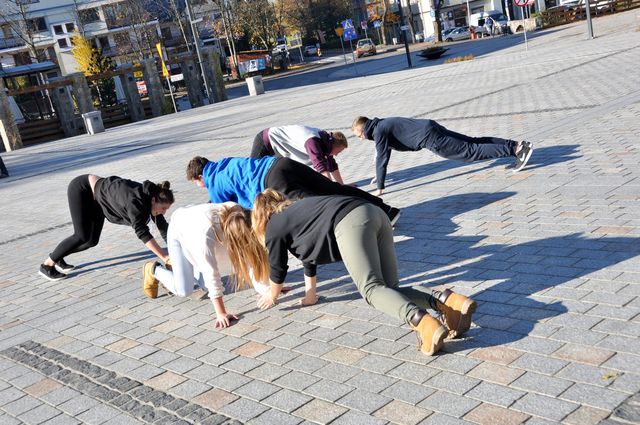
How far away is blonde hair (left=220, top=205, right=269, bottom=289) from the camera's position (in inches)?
204

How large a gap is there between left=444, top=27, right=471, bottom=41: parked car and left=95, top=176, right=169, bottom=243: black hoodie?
54077 millimetres

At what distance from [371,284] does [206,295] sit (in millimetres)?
2488


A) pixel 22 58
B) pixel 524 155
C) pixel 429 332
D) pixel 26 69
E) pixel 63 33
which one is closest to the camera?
pixel 429 332

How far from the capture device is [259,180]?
6.66 m

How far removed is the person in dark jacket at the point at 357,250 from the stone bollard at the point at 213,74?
3425cm

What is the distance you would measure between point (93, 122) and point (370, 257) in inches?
1209

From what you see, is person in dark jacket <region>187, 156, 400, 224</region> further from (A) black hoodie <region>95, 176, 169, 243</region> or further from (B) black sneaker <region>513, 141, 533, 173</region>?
(B) black sneaker <region>513, 141, 533, 173</region>

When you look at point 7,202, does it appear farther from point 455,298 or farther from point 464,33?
point 464,33

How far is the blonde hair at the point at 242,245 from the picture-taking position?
517 centimetres

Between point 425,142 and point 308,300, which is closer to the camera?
point 308,300

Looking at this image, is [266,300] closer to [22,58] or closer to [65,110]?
[65,110]

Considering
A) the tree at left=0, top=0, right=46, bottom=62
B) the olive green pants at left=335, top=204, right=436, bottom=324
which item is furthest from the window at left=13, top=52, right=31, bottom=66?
the olive green pants at left=335, top=204, right=436, bottom=324

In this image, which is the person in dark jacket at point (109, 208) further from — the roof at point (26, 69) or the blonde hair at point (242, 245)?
the roof at point (26, 69)

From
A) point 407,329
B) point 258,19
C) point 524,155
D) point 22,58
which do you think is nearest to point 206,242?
point 407,329
